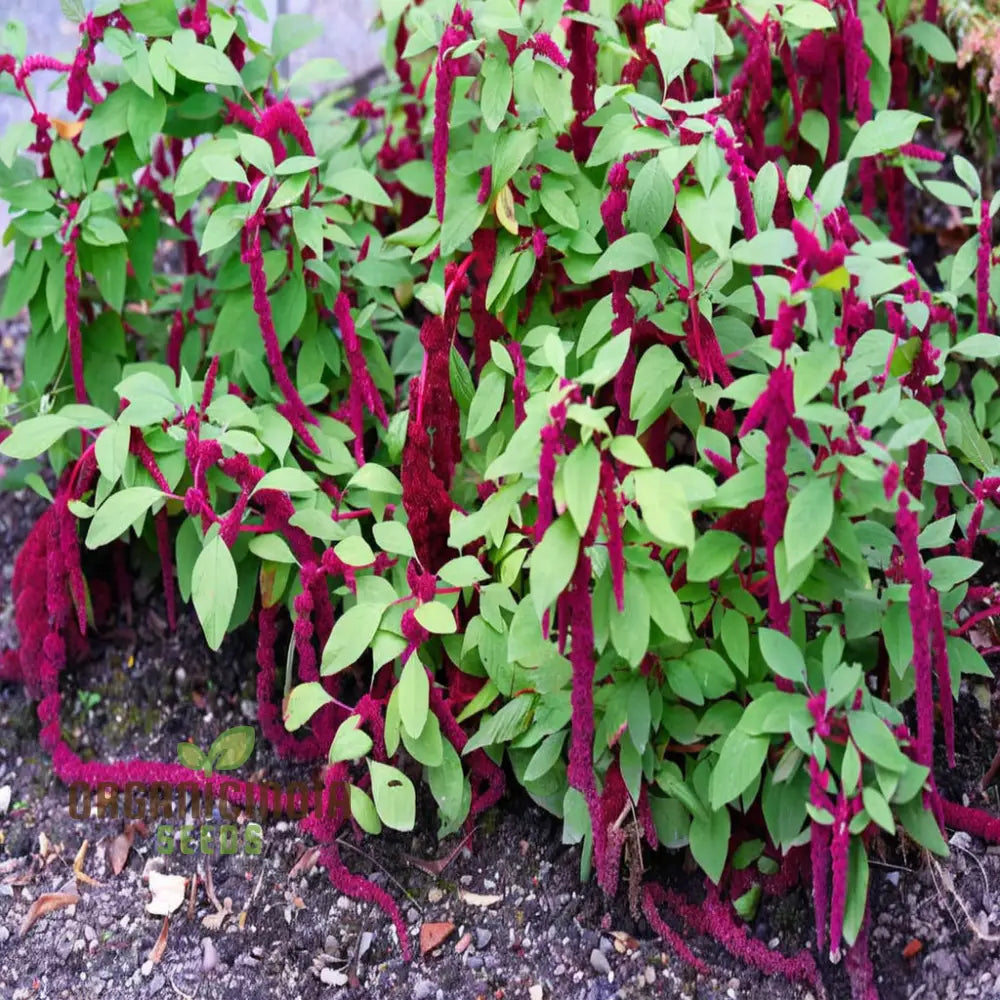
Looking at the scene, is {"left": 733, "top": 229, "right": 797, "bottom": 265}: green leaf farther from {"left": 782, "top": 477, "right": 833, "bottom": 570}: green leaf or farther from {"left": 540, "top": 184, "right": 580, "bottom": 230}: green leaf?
{"left": 540, "top": 184, "right": 580, "bottom": 230}: green leaf

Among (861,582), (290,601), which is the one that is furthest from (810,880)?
(290,601)

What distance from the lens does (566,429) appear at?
126 centimetres

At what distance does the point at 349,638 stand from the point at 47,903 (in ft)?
2.09

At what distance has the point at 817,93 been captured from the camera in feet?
6.10

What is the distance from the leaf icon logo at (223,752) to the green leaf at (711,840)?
731 mm

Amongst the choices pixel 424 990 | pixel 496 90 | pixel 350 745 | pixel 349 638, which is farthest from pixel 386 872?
pixel 496 90

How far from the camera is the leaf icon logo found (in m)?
1.74

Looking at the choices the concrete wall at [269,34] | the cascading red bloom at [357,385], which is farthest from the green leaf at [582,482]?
the concrete wall at [269,34]

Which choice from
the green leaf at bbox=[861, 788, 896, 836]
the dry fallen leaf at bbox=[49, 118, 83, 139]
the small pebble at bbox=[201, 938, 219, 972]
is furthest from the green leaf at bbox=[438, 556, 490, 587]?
the dry fallen leaf at bbox=[49, 118, 83, 139]

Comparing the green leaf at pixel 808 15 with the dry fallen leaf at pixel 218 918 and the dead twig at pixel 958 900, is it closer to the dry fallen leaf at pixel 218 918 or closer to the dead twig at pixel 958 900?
the dead twig at pixel 958 900

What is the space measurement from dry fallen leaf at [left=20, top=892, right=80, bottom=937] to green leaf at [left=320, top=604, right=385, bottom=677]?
0.56 meters

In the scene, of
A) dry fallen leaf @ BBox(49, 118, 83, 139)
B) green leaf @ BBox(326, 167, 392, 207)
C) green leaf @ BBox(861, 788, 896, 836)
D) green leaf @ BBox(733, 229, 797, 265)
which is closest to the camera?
green leaf @ BBox(733, 229, 797, 265)

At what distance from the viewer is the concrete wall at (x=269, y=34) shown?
2.50 meters

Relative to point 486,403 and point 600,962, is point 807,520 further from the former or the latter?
point 600,962
